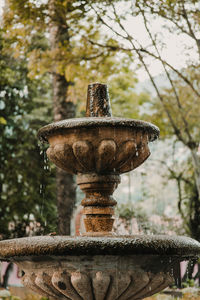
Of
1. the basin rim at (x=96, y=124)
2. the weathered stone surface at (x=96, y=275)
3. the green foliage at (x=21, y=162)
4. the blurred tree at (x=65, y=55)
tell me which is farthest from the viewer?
the green foliage at (x=21, y=162)

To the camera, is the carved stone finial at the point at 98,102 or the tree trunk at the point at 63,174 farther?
the tree trunk at the point at 63,174

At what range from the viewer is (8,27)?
939 cm

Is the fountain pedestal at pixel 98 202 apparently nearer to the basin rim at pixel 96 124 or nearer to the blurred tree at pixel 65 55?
the basin rim at pixel 96 124

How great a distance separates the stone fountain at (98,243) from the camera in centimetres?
332

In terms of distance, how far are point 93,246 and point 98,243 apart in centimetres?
4

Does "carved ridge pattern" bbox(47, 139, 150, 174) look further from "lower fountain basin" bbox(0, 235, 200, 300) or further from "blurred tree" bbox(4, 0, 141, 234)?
"blurred tree" bbox(4, 0, 141, 234)

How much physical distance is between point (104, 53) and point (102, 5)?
1238mm

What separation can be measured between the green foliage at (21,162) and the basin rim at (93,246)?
10504 mm

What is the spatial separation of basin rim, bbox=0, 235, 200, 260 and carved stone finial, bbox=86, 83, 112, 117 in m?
1.65

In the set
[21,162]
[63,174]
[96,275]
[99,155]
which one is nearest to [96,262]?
[96,275]

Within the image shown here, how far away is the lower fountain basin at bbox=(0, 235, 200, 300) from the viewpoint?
328 cm

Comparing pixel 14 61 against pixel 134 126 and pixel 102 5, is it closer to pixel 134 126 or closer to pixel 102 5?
pixel 102 5

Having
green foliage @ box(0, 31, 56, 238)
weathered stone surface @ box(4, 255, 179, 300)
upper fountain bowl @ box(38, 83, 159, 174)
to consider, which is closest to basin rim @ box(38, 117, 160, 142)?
upper fountain bowl @ box(38, 83, 159, 174)

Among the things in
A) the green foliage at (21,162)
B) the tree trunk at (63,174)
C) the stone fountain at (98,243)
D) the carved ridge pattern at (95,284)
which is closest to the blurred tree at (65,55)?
the tree trunk at (63,174)
